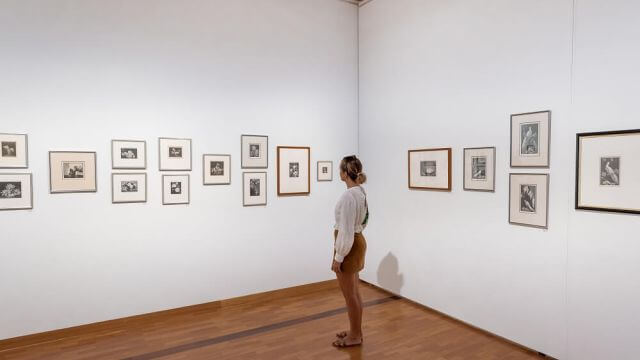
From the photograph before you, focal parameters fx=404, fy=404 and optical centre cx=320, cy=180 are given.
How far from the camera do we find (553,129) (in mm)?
3906

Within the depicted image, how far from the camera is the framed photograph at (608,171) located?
3.33 m

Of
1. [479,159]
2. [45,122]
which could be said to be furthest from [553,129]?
[45,122]

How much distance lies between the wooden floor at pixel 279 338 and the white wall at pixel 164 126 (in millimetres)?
308

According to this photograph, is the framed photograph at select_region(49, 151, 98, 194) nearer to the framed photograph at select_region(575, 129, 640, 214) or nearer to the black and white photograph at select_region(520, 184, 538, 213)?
the black and white photograph at select_region(520, 184, 538, 213)

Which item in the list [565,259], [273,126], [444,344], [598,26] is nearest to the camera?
[598,26]

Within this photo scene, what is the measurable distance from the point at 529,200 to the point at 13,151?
17.6ft

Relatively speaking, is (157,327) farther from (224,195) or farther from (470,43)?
(470,43)

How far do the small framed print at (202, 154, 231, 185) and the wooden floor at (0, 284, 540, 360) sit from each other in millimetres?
1705

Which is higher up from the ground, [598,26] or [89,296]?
[598,26]

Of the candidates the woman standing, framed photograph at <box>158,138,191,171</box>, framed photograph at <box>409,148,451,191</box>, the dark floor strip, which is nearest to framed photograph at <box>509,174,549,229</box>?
framed photograph at <box>409,148,451,191</box>

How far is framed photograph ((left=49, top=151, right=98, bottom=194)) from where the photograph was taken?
4.41 m

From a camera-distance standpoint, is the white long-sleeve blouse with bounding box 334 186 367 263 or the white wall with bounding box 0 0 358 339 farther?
the white wall with bounding box 0 0 358 339

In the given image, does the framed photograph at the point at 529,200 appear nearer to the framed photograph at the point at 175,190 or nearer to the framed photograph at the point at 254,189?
the framed photograph at the point at 254,189

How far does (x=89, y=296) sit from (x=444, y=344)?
401cm
